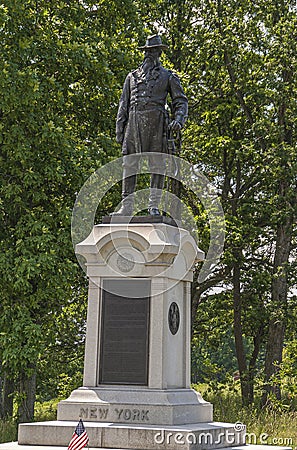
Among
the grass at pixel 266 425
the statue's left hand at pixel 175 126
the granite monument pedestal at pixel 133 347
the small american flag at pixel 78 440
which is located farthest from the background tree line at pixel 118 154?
the small american flag at pixel 78 440

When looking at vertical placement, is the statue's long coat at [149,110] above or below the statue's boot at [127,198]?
above

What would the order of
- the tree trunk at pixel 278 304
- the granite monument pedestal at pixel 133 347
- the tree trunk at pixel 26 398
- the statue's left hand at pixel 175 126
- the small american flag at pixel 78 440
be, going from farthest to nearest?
the tree trunk at pixel 278 304 < the tree trunk at pixel 26 398 < the statue's left hand at pixel 175 126 < the granite monument pedestal at pixel 133 347 < the small american flag at pixel 78 440

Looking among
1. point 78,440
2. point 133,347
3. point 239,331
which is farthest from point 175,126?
point 239,331

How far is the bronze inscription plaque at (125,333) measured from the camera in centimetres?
1055

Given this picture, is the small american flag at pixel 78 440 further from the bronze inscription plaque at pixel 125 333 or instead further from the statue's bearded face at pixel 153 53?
the statue's bearded face at pixel 153 53

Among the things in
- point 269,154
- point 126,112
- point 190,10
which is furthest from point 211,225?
point 126,112

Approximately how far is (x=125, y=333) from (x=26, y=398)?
A: 8.09m

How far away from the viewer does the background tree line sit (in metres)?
17.1

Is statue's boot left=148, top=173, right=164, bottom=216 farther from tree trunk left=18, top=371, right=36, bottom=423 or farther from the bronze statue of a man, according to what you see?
tree trunk left=18, top=371, right=36, bottom=423

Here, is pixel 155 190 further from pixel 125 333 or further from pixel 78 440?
pixel 78 440

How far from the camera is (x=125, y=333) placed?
10.7 metres

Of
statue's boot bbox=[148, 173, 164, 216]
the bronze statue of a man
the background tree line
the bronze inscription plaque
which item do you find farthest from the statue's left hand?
the background tree line

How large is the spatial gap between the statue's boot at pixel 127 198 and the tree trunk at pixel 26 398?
735cm

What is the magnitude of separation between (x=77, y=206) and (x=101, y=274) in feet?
24.0
